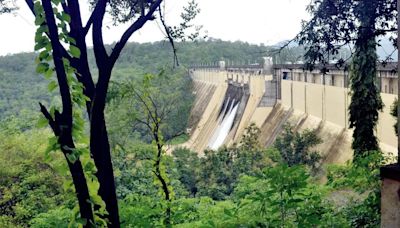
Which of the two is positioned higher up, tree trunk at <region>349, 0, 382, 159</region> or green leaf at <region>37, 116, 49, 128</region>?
green leaf at <region>37, 116, 49, 128</region>

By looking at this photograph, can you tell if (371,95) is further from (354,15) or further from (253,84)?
(253,84)

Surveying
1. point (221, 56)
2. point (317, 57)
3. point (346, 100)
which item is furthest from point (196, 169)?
point (221, 56)

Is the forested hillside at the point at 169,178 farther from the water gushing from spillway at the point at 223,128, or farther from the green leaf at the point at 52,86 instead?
the water gushing from spillway at the point at 223,128

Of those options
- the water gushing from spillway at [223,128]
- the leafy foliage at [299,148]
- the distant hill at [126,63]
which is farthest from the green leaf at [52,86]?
the water gushing from spillway at [223,128]

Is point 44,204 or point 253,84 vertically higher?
point 253,84

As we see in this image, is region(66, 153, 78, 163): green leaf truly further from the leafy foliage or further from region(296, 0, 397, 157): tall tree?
the leafy foliage

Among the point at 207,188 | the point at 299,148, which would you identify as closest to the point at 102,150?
the point at 207,188

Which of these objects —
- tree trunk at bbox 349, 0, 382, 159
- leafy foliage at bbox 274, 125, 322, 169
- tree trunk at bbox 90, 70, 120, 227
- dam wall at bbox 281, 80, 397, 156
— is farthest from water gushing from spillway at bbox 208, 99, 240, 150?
tree trunk at bbox 90, 70, 120, 227
